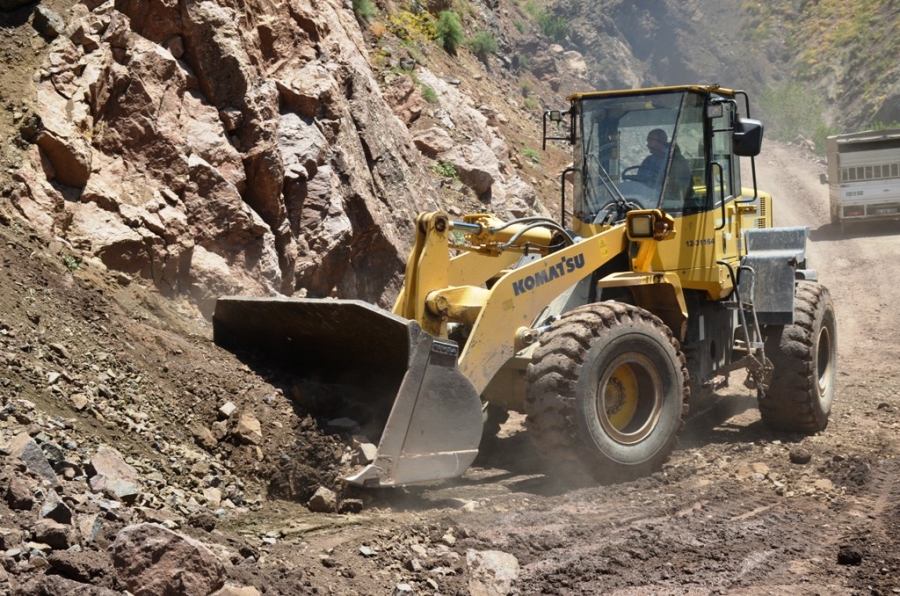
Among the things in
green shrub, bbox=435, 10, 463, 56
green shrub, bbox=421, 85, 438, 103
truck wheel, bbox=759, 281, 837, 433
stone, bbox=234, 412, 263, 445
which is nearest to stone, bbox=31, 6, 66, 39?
stone, bbox=234, 412, 263, 445

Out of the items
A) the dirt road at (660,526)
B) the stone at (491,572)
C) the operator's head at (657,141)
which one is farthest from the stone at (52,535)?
the operator's head at (657,141)

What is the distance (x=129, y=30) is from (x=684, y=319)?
5.88 metres

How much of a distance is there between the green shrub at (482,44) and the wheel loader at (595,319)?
17651mm

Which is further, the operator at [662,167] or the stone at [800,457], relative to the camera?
the operator at [662,167]

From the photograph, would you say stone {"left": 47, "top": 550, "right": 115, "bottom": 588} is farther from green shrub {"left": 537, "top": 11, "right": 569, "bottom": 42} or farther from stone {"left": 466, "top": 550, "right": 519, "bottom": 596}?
green shrub {"left": 537, "top": 11, "right": 569, "bottom": 42}

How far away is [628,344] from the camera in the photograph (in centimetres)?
739

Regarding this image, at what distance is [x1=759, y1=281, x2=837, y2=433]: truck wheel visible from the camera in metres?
9.30

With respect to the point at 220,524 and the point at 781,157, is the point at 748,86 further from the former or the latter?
the point at 220,524

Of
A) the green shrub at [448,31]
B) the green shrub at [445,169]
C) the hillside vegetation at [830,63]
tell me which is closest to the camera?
the green shrub at [445,169]

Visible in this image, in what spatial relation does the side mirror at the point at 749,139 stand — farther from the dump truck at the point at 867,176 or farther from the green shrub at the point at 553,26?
the green shrub at the point at 553,26

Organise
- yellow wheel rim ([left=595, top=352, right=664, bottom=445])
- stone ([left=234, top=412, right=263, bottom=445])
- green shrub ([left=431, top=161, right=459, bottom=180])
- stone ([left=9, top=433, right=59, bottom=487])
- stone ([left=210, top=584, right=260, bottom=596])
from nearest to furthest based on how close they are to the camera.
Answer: stone ([left=210, top=584, right=260, bottom=596]) < stone ([left=9, top=433, right=59, bottom=487]) < stone ([left=234, top=412, right=263, bottom=445]) < yellow wheel rim ([left=595, top=352, right=664, bottom=445]) < green shrub ([left=431, top=161, right=459, bottom=180])

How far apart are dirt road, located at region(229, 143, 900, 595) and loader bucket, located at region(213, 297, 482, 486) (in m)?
0.32

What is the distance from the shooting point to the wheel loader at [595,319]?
678 cm

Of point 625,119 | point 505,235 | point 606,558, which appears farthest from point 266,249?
point 606,558
